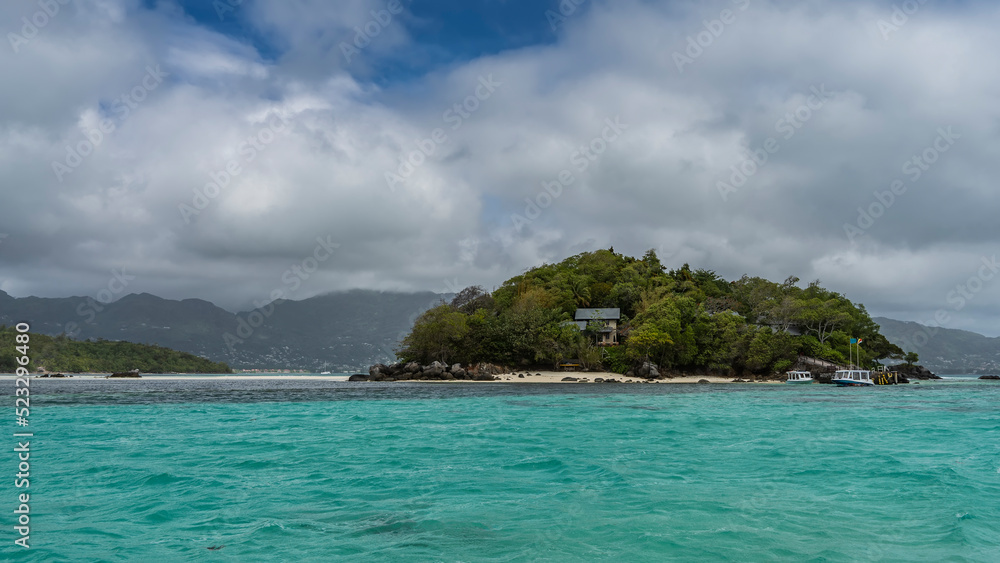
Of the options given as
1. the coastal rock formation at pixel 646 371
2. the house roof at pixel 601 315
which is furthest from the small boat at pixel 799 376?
the house roof at pixel 601 315

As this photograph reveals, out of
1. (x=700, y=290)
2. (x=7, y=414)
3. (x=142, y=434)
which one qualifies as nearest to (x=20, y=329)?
(x=142, y=434)

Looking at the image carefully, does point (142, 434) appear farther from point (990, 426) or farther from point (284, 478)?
point (990, 426)

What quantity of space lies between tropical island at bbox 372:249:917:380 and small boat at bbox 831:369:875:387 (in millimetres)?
7556

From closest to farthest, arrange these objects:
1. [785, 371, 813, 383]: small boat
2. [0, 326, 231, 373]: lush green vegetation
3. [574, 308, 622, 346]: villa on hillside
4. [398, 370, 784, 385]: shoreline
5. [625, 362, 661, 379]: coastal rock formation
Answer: [398, 370, 784, 385]: shoreline → [625, 362, 661, 379]: coastal rock formation → [785, 371, 813, 383]: small boat → [574, 308, 622, 346]: villa on hillside → [0, 326, 231, 373]: lush green vegetation

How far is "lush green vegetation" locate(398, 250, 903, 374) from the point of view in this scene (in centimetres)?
7144

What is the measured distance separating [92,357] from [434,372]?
75.7 meters

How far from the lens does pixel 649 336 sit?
67125 millimetres

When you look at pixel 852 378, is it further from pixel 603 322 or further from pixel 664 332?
pixel 603 322

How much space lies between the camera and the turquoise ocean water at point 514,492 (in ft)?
24.7

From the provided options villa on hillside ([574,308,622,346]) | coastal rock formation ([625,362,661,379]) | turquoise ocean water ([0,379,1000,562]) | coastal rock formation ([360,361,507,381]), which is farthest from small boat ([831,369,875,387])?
turquoise ocean water ([0,379,1000,562])

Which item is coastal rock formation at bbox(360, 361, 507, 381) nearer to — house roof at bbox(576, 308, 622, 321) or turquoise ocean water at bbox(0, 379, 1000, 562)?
house roof at bbox(576, 308, 622, 321)

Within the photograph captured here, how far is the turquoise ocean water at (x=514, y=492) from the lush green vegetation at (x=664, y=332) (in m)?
50.2

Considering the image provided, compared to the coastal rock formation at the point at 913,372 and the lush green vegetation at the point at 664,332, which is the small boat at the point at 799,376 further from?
the coastal rock formation at the point at 913,372

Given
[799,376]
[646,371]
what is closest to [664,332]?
[646,371]
